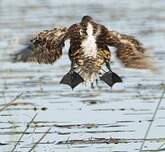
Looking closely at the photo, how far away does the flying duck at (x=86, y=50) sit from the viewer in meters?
6.86

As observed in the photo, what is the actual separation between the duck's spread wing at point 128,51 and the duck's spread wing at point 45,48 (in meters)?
0.37

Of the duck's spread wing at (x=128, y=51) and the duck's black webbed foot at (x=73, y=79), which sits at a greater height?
the duck's spread wing at (x=128, y=51)

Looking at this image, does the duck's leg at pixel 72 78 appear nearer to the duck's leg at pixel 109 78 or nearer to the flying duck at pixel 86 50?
the flying duck at pixel 86 50

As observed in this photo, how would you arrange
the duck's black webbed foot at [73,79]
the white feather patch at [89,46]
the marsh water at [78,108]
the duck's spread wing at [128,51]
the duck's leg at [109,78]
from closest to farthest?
the white feather patch at [89,46]
the duck's spread wing at [128,51]
the duck's black webbed foot at [73,79]
the duck's leg at [109,78]
the marsh water at [78,108]

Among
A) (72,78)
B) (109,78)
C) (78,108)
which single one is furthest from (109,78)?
(78,108)

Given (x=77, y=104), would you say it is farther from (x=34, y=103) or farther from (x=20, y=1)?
(x=20, y=1)

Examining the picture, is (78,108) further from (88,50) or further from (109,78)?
(88,50)

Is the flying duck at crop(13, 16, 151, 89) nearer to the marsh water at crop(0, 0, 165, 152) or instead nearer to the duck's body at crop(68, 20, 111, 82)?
the duck's body at crop(68, 20, 111, 82)

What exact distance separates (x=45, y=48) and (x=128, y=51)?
2.27 feet

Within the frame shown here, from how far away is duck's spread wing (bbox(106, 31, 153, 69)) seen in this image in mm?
7043

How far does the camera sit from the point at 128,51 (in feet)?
23.6

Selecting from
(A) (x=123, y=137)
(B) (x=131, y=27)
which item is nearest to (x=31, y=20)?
(B) (x=131, y=27)

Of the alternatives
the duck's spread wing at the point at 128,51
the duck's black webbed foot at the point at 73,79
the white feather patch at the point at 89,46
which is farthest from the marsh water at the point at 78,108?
the white feather patch at the point at 89,46

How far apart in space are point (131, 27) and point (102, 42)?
36.5 feet
